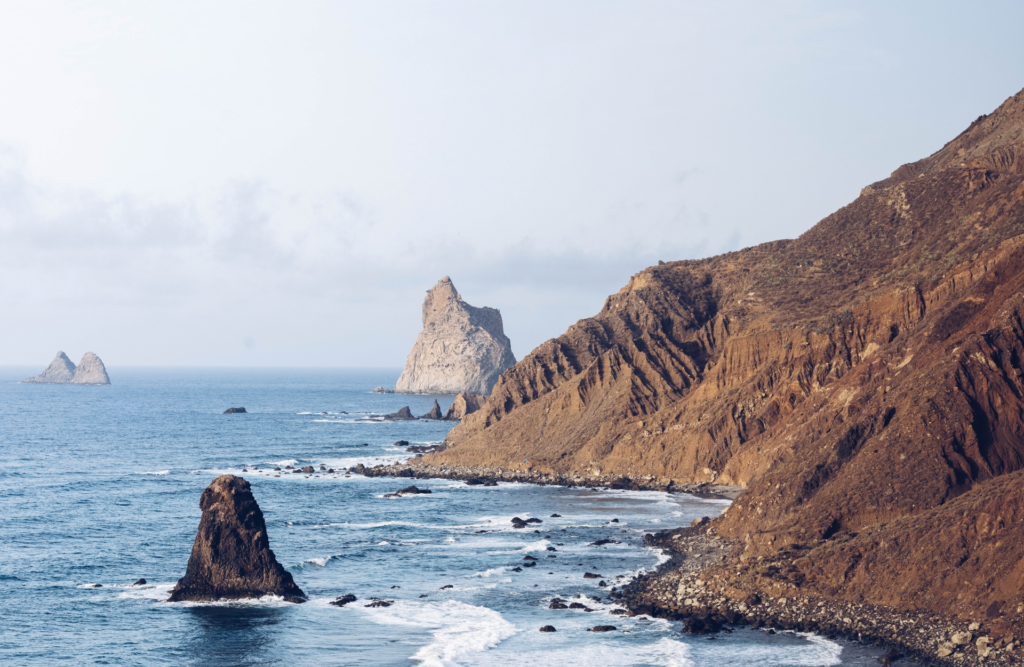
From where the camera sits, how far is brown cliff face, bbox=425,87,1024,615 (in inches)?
1954

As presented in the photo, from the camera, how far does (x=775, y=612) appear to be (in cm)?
4881

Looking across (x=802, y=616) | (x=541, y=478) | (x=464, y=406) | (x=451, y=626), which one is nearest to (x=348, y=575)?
(x=451, y=626)

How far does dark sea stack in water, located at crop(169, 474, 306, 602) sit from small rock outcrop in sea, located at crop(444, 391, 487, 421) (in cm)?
13548

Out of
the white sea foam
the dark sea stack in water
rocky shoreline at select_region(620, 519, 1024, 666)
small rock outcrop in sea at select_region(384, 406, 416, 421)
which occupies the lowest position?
the white sea foam

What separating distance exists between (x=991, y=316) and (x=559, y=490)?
156 feet

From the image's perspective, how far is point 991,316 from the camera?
6259 cm

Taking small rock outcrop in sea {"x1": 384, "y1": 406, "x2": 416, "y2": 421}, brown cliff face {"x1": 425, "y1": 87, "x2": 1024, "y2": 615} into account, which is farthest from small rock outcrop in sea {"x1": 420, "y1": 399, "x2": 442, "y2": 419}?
brown cliff face {"x1": 425, "y1": 87, "x2": 1024, "y2": 615}

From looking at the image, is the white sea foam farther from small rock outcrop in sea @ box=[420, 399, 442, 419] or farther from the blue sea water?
small rock outcrop in sea @ box=[420, 399, 442, 419]

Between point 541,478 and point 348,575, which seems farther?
point 541,478

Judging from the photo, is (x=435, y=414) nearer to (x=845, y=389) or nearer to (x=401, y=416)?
(x=401, y=416)

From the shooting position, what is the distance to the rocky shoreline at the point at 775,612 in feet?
135

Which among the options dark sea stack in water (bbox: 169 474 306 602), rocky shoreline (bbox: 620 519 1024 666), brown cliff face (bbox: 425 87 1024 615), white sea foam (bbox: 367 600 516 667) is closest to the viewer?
rocky shoreline (bbox: 620 519 1024 666)

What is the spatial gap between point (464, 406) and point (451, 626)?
144 m

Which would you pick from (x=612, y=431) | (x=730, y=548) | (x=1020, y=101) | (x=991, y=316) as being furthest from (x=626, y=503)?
(x=1020, y=101)
